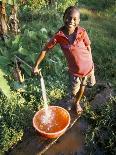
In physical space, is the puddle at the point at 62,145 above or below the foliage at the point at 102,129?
below

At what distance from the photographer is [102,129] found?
19.6 feet

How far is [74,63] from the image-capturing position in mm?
5797

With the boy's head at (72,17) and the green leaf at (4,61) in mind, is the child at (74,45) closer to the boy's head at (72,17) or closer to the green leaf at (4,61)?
the boy's head at (72,17)

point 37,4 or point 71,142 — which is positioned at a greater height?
point 37,4

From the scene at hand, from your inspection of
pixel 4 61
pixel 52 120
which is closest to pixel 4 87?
pixel 4 61

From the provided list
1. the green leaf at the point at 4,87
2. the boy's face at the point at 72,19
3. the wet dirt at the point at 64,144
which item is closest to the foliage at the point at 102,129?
the wet dirt at the point at 64,144

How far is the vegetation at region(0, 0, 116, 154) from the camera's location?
5.95 meters

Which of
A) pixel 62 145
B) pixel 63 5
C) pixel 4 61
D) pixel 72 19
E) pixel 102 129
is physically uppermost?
pixel 72 19

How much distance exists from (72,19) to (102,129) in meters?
1.85

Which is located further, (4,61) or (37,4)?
(37,4)

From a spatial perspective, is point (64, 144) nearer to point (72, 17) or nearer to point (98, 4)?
point (72, 17)

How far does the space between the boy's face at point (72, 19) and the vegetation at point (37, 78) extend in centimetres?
153

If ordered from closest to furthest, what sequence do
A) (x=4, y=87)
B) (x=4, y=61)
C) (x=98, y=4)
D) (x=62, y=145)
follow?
(x=62, y=145) → (x=4, y=87) → (x=4, y=61) → (x=98, y=4)

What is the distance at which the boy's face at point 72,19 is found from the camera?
531 cm
